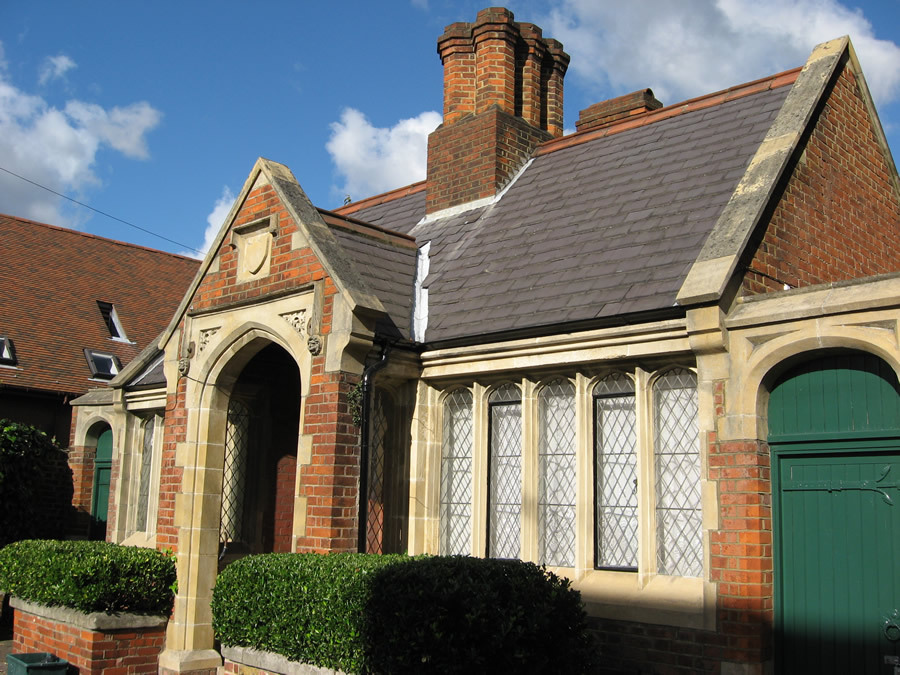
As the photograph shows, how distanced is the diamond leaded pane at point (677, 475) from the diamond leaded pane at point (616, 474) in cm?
27

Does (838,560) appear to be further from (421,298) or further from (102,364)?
(102,364)

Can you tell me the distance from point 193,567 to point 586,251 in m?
5.60

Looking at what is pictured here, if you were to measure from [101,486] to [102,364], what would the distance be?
608 cm

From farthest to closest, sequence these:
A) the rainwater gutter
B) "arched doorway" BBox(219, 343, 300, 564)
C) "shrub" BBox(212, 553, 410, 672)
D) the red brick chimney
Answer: the red brick chimney → "arched doorway" BBox(219, 343, 300, 564) → the rainwater gutter → "shrub" BBox(212, 553, 410, 672)

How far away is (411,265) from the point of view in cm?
1173

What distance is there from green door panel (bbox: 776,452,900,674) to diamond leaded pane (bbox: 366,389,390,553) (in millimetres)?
4145

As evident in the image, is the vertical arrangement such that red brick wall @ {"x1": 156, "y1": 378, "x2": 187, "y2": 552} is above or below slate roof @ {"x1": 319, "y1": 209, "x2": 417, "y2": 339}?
below

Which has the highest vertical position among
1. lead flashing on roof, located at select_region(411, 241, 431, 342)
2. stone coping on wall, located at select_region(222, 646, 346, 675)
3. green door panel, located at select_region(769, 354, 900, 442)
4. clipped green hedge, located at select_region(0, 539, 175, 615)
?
lead flashing on roof, located at select_region(411, 241, 431, 342)

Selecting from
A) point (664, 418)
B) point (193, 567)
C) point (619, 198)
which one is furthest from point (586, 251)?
point (193, 567)

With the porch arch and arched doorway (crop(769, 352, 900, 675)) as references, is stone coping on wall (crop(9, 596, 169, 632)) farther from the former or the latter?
arched doorway (crop(769, 352, 900, 675))

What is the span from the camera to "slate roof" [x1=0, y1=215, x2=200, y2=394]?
20000 mm

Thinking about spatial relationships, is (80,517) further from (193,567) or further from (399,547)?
(399,547)

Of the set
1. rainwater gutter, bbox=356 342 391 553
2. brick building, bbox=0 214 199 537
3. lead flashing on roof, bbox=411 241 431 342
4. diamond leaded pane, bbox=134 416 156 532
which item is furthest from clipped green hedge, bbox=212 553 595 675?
brick building, bbox=0 214 199 537

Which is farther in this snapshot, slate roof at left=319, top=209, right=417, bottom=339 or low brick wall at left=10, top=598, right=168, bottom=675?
slate roof at left=319, top=209, right=417, bottom=339
